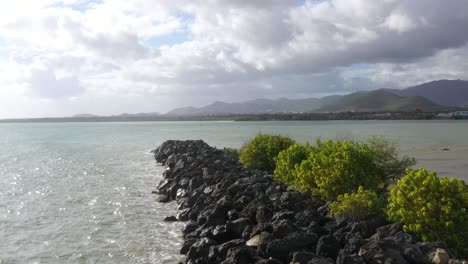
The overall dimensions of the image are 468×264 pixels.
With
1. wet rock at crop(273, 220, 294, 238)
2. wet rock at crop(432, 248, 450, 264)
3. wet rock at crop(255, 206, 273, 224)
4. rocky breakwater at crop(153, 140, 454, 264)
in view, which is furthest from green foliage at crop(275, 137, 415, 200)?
wet rock at crop(432, 248, 450, 264)

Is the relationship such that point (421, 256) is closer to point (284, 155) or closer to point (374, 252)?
point (374, 252)

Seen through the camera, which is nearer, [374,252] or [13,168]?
[374,252]

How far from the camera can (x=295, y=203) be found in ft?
51.1

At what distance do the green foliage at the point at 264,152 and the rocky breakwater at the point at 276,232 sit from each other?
6493 millimetres

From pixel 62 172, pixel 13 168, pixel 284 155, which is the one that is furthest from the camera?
pixel 13 168

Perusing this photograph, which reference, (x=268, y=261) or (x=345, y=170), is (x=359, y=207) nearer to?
(x=345, y=170)

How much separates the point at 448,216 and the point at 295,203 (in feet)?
18.2

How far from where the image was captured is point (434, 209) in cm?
1117

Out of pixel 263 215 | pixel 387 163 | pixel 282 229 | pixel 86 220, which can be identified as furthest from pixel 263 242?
pixel 387 163

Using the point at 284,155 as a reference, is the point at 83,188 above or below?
below

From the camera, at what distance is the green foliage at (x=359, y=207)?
12898 millimetres

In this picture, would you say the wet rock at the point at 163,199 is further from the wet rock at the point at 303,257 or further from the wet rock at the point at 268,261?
the wet rock at the point at 303,257

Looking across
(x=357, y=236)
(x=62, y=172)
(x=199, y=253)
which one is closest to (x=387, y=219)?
(x=357, y=236)

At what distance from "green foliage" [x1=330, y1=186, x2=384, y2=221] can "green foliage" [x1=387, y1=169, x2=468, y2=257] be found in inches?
42.3
